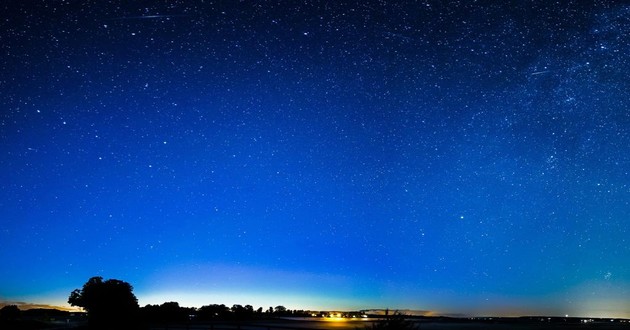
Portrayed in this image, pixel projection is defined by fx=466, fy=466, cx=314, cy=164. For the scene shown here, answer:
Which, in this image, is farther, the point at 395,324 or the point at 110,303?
the point at 110,303

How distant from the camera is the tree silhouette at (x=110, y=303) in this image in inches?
2029

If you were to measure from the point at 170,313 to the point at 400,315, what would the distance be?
87.3m

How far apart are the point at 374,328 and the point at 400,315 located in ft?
2.53

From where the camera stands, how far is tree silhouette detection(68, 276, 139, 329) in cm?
5153

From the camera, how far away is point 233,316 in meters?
152

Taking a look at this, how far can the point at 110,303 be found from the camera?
5303 centimetres

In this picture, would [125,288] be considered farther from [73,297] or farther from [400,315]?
[400,315]

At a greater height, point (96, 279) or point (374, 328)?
point (96, 279)

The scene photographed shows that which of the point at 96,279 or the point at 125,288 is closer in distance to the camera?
the point at 125,288

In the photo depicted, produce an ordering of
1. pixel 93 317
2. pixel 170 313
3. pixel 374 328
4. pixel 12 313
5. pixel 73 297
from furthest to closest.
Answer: pixel 12 313
pixel 170 313
pixel 73 297
pixel 93 317
pixel 374 328

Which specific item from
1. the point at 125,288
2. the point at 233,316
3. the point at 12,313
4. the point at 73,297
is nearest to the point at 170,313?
Answer: the point at 73,297

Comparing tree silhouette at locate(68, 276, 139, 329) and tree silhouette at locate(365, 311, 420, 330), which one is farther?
tree silhouette at locate(68, 276, 139, 329)

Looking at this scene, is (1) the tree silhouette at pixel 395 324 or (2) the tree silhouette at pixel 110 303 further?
(2) the tree silhouette at pixel 110 303

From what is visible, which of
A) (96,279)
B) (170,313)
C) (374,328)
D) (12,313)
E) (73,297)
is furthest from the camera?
(12,313)
